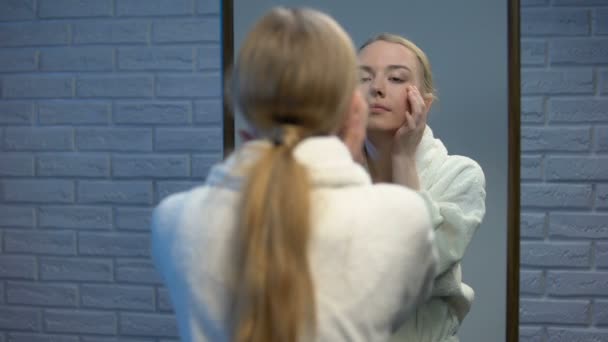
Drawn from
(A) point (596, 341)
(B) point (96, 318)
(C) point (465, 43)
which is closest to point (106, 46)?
(B) point (96, 318)

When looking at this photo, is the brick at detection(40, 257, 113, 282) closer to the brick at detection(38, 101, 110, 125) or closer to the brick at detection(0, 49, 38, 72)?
the brick at detection(38, 101, 110, 125)

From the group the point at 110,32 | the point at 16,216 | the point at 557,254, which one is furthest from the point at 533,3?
the point at 16,216

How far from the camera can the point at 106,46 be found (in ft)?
5.43

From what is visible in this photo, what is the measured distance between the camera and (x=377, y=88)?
4.01 feet

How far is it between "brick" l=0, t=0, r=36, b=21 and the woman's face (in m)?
0.89

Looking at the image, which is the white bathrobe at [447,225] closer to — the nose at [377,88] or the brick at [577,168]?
the nose at [377,88]

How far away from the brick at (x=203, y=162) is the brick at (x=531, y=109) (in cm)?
67

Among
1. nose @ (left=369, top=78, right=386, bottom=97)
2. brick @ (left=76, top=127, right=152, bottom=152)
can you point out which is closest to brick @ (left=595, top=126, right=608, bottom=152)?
nose @ (left=369, top=78, right=386, bottom=97)

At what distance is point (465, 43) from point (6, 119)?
111 cm

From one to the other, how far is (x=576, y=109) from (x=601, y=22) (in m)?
0.18

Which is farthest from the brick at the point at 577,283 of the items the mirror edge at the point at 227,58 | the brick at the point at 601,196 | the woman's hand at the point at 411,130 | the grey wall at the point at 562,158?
the mirror edge at the point at 227,58

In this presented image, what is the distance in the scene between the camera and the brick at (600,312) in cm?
145

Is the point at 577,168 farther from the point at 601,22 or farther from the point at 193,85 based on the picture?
the point at 193,85

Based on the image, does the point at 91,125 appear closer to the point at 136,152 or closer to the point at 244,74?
the point at 136,152
